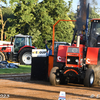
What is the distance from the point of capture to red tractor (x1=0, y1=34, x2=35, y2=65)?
73.6 feet

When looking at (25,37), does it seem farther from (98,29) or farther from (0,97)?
(0,97)

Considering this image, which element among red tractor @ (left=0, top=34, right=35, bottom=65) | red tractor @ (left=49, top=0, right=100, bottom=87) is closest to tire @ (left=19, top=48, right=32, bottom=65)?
red tractor @ (left=0, top=34, right=35, bottom=65)

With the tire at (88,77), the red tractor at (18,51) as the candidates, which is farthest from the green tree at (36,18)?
the tire at (88,77)

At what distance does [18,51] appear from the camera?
23016 mm

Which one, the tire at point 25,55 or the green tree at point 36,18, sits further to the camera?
the green tree at point 36,18

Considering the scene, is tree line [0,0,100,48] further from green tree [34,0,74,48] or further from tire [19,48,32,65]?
A: tire [19,48,32,65]

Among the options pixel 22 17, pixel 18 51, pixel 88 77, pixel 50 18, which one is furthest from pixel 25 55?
pixel 50 18

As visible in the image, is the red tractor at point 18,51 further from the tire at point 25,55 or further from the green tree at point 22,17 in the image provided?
the green tree at point 22,17

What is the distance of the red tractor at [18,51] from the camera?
883 inches

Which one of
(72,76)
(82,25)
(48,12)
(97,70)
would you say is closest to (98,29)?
(82,25)

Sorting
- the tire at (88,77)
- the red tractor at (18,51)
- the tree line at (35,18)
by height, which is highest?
the tree line at (35,18)

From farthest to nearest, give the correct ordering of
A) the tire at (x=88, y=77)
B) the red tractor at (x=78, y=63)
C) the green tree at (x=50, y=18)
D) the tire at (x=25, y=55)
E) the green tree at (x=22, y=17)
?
the green tree at (x=50, y=18) → the green tree at (x=22, y=17) → the tire at (x=25, y=55) → the red tractor at (x=78, y=63) → the tire at (x=88, y=77)

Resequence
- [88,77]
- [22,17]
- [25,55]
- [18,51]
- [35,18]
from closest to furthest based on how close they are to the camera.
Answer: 1. [88,77]
2. [25,55]
3. [18,51]
4. [22,17]
5. [35,18]

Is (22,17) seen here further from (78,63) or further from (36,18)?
(78,63)
